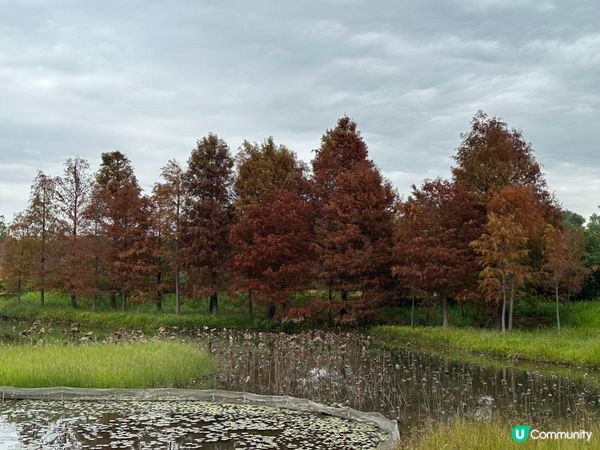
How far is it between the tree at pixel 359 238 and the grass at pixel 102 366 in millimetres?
13506

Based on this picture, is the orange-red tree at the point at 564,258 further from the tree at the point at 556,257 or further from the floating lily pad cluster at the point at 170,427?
the floating lily pad cluster at the point at 170,427

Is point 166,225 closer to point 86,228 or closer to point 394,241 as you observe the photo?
point 86,228

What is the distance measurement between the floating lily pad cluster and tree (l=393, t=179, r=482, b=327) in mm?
16026

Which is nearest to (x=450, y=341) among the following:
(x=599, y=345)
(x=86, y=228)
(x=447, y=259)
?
(x=447, y=259)

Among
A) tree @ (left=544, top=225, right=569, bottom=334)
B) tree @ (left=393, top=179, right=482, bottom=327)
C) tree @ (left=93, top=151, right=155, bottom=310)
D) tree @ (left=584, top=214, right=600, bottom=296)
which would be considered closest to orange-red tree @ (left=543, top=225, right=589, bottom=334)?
tree @ (left=544, top=225, right=569, bottom=334)

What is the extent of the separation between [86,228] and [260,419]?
1254 inches

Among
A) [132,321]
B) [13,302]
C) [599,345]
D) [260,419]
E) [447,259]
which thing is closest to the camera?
[260,419]

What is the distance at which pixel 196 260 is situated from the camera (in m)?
35.7

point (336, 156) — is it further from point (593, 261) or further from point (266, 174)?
point (593, 261)

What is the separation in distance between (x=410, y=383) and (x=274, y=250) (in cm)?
1666

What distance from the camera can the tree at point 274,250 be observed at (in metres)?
32.4

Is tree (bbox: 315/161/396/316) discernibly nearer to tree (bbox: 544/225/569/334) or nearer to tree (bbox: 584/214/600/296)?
tree (bbox: 544/225/569/334)

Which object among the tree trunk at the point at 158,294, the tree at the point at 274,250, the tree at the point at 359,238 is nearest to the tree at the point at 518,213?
the tree at the point at 359,238

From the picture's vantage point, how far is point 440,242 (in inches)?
1093
